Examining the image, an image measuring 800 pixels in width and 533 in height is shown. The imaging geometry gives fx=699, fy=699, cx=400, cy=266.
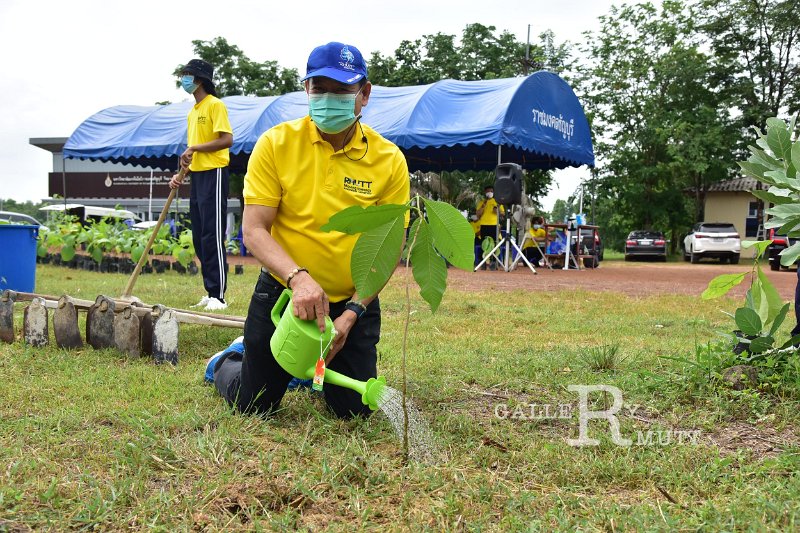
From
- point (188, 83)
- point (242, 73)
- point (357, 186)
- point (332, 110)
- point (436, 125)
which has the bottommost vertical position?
point (357, 186)

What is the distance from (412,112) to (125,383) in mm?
10215

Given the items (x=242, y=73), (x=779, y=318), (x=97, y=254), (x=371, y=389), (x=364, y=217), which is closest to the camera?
(x=364, y=217)

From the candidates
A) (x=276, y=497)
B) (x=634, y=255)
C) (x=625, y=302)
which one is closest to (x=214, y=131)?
(x=276, y=497)

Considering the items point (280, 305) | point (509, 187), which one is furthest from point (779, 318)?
point (509, 187)

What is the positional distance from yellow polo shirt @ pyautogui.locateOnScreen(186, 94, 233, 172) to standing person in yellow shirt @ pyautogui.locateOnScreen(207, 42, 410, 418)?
2.92m

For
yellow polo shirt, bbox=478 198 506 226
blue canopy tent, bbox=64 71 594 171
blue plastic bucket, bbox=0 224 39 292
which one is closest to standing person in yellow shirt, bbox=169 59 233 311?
blue plastic bucket, bbox=0 224 39 292

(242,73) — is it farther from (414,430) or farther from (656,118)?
(414,430)

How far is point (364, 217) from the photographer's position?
1.92 meters

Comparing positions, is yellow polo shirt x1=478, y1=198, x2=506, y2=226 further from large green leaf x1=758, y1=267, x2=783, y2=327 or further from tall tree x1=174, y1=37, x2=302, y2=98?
tall tree x1=174, y1=37, x2=302, y2=98

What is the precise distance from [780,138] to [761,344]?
2.93 feet

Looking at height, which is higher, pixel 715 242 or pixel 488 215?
pixel 488 215

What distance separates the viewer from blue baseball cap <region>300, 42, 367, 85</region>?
2.49m

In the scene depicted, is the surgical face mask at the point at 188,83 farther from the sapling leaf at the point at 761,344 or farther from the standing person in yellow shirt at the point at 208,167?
the sapling leaf at the point at 761,344

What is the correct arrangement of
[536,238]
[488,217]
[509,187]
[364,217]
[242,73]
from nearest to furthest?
[364,217] → [509,187] → [488,217] → [536,238] → [242,73]
